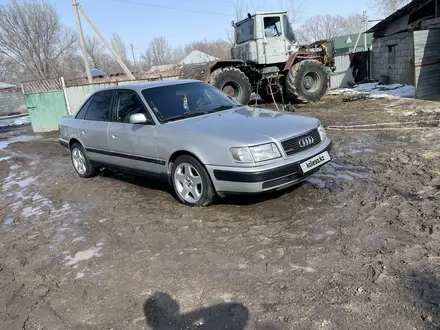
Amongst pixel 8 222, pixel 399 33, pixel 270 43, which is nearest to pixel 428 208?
pixel 8 222

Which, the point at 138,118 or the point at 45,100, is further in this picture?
the point at 45,100

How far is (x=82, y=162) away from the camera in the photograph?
22.3ft

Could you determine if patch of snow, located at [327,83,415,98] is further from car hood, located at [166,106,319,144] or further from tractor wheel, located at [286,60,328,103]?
car hood, located at [166,106,319,144]

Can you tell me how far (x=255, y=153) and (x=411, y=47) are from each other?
1421 cm

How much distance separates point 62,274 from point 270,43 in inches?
422

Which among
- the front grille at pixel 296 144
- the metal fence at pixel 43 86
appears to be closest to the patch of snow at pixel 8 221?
the front grille at pixel 296 144

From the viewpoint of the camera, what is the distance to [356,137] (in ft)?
24.7

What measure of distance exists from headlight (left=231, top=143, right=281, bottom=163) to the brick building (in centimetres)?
1023

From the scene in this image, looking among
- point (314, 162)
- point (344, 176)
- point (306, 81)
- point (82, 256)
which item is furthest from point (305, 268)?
point (306, 81)

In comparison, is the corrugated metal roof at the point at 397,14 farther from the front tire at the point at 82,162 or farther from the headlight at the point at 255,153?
the front tire at the point at 82,162

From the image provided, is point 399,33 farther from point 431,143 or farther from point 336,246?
point 336,246

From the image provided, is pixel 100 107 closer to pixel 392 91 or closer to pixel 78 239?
pixel 78 239

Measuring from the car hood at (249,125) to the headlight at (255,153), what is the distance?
76 mm

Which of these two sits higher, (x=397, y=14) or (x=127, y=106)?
(x=397, y=14)
